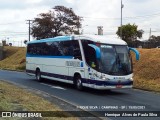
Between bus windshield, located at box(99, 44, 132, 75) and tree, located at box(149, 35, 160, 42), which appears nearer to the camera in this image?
bus windshield, located at box(99, 44, 132, 75)

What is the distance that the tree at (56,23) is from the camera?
71125 mm

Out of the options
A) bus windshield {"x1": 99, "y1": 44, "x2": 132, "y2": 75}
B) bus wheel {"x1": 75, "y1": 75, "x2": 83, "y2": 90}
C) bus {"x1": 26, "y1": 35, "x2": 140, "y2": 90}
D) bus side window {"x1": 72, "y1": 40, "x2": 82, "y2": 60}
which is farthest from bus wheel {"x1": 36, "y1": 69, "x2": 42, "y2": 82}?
bus windshield {"x1": 99, "y1": 44, "x2": 132, "y2": 75}

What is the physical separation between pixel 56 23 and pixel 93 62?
52.6 metres

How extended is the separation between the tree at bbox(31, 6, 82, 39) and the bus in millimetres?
46715

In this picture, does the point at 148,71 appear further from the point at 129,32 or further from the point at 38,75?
the point at 129,32

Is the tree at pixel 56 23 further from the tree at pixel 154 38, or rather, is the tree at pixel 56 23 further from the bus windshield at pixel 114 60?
the bus windshield at pixel 114 60

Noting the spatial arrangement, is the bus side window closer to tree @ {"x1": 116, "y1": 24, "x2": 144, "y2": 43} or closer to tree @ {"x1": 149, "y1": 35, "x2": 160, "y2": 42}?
tree @ {"x1": 116, "y1": 24, "x2": 144, "y2": 43}

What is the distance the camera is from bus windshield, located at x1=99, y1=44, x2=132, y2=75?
1972 centimetres

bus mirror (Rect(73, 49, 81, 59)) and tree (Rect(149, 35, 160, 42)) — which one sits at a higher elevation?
tree (Rect(149, 35, 160, 42))

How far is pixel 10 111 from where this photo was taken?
34.6 feet

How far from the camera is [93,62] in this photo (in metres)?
20.1

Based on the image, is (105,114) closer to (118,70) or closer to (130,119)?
(130,119)

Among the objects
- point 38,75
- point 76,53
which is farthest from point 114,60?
point 38,75

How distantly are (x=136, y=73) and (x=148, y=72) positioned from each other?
54.7 inches
